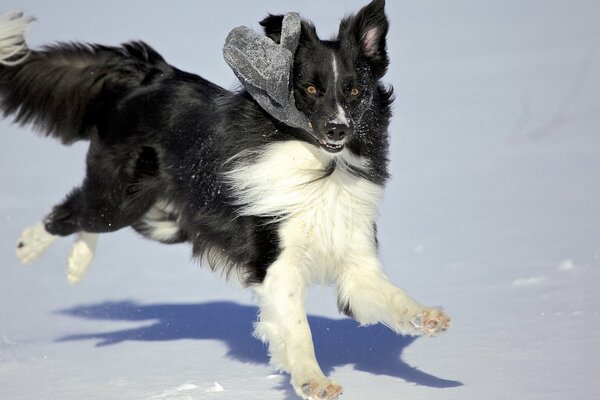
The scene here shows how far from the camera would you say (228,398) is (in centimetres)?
523

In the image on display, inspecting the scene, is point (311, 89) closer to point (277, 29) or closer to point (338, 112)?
point (338, 112)

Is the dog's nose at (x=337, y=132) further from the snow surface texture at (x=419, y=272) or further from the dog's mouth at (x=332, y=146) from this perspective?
the snow surface texture at (x=419, y=272)

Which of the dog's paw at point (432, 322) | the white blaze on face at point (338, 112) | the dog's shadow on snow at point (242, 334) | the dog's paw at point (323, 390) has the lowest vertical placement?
the dog's paw at point (323, 390)

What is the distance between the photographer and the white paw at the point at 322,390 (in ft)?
15.3

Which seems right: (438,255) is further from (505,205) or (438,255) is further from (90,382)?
(90,382)

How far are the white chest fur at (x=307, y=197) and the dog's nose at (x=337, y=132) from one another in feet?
0.97

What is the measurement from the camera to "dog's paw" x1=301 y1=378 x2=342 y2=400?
4.68 meters

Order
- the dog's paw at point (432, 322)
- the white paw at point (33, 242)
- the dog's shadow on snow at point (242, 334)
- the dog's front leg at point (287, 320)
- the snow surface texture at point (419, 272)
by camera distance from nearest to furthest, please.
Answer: the dog's paw at point (432, 322)
the dog's front leg at point (287, 320)
the snow surface texture at point (419, 272)
the dog's shadow on snow at point (242, 334)
the white paw at point (33, 242)

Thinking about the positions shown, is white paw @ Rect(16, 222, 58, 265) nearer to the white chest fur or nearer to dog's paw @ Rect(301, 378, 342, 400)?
the white chest fur

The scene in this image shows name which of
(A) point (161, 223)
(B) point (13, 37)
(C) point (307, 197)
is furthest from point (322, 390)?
(B) point (13, 37)

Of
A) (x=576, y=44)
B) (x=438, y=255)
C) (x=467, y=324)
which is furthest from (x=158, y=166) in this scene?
(x=576, y=44)

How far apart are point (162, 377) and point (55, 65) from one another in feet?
8.52

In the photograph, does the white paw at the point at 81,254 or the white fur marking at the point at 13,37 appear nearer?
the white fur marking at the point at 13,37

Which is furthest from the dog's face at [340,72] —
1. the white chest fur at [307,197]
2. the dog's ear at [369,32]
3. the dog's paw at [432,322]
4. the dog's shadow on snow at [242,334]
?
the dog's shadow on snow at [242,334]
